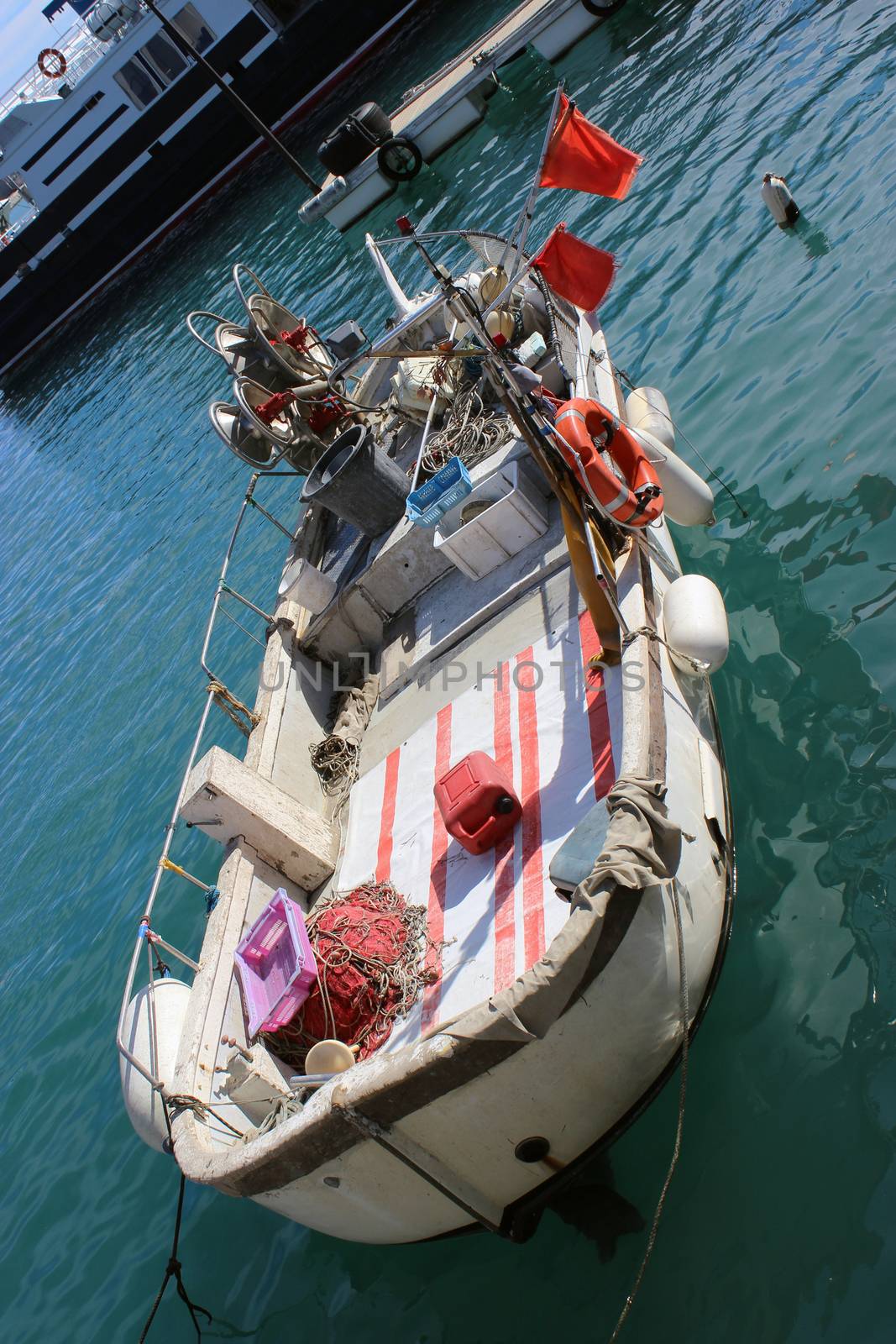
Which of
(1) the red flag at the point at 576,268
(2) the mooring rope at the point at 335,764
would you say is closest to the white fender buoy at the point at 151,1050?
(2) the mooring rope at the point at 335,764

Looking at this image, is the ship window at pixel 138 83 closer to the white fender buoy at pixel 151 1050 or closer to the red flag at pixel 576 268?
the red flag at pixel 576 268

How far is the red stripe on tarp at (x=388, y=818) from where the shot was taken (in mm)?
7812

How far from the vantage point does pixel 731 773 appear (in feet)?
24.1

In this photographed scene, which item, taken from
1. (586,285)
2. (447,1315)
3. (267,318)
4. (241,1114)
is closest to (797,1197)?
(447,1315)

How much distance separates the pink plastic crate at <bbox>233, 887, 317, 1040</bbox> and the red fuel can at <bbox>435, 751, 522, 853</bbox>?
1.39m

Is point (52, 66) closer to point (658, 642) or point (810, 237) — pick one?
point (810, 237)

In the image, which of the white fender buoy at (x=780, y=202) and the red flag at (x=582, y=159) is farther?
the white fender buoy at (x=780, y=202)

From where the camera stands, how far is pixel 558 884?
224 inches

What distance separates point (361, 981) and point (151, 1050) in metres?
1.81

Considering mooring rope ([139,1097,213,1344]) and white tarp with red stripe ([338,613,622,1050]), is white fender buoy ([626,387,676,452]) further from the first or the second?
mooring rope ([139,1097,213,1344])

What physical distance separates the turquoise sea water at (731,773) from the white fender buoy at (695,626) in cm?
103

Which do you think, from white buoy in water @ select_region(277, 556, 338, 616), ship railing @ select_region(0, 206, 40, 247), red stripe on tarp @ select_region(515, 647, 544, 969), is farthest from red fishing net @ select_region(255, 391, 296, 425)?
ship railing @ select_region(0, 206, 40, 247)

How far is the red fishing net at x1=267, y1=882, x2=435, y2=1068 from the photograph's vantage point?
667 centimetres

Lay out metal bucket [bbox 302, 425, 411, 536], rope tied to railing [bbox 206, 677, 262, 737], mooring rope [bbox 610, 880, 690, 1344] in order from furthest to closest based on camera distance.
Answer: metal bucket [bbox 302, 425, 411, 536]
rope tied to railing [bbox 206, 677, 262, 737]
mooring rope [bbox 610, 880, 690, 1344]
